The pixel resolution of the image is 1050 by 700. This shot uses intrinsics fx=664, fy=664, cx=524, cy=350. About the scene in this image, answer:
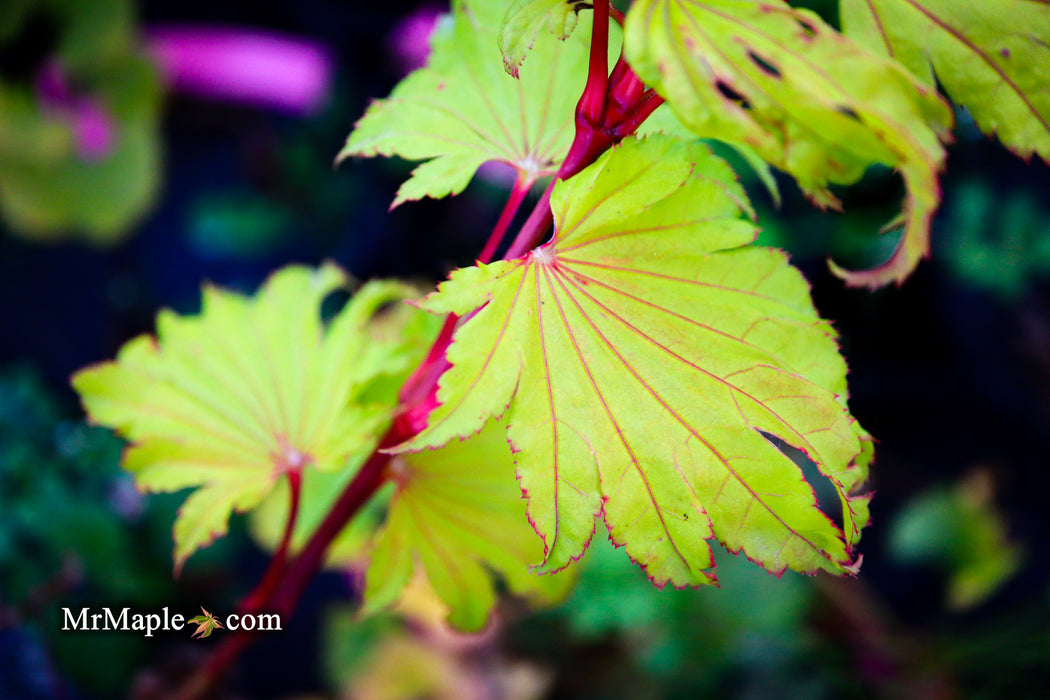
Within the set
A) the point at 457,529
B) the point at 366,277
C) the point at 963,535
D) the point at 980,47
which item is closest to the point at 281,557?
the point at 457,529

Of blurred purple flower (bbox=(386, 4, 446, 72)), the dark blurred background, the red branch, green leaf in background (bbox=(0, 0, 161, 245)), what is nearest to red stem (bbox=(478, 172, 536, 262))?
the red branch

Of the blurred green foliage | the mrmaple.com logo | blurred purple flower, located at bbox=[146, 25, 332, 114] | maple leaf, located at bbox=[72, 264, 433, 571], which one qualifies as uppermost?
blurred purple flower, located at bbox=[146, 25, 332, 114]

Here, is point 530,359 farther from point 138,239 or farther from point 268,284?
point 138,239

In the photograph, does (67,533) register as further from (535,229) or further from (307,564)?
(535,229)

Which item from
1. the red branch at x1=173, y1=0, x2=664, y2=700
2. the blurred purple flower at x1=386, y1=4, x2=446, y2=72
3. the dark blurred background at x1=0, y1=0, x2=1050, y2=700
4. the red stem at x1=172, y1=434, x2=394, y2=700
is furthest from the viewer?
the blurred purple flower at x1=386, y1=4, x2=446, y2=72

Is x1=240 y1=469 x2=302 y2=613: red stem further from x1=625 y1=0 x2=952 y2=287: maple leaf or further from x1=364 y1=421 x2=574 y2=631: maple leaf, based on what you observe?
x1=625 y1=0 x2=952 y2=287: maple leaf

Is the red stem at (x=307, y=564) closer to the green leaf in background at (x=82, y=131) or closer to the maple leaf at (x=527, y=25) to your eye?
the maple leaf at (x=527, y=25)

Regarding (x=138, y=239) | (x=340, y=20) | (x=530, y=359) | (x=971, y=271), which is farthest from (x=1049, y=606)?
(x=138, y=239)
